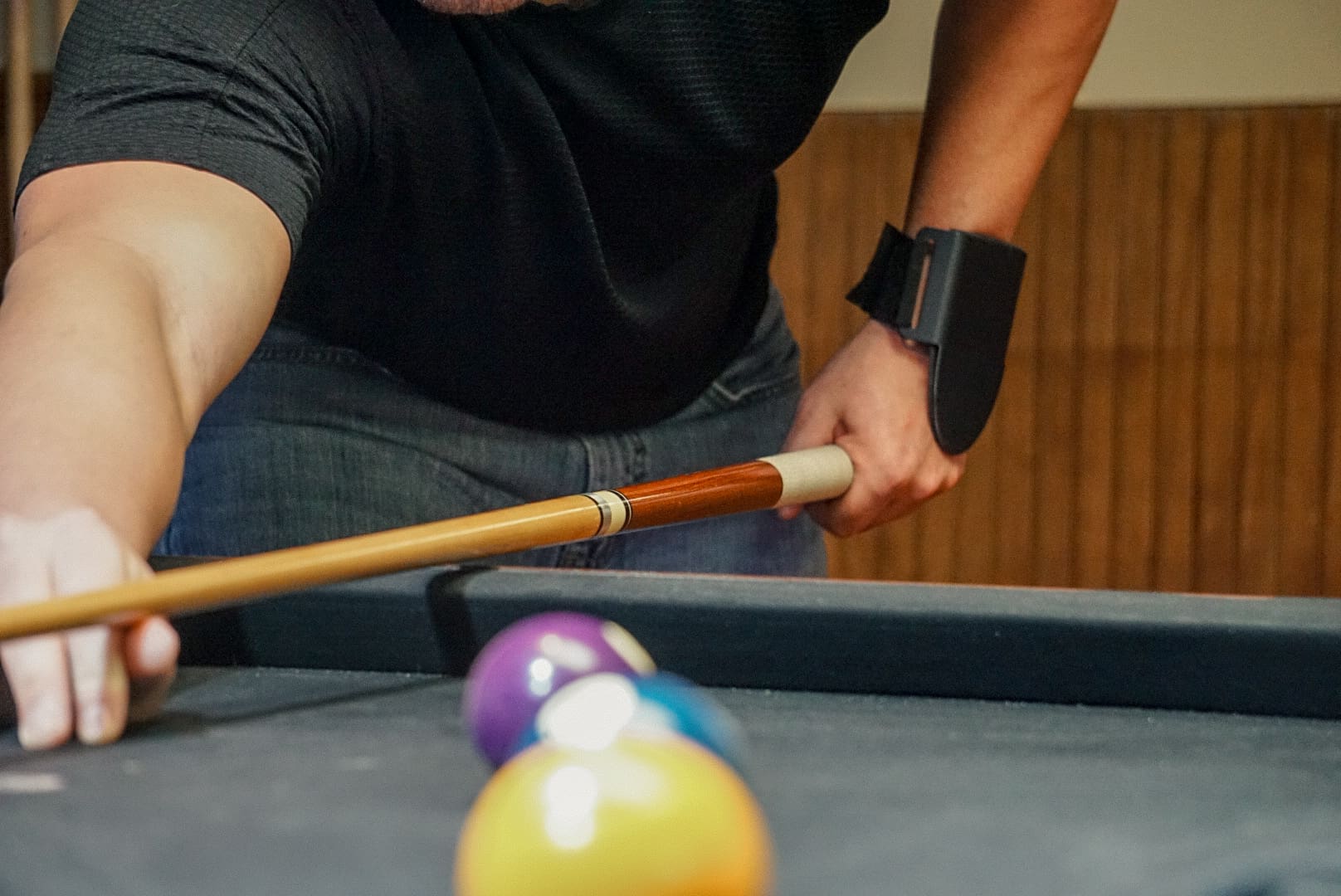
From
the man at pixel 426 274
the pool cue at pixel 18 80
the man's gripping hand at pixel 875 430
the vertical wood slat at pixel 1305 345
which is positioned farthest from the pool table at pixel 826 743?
the pool cue at pixel 18 80

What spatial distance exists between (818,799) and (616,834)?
0.78 feet

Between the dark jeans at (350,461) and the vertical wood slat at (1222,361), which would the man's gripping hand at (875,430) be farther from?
the vertical wood slat at (1222,361)

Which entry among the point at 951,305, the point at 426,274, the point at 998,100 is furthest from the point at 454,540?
the point at 998,100

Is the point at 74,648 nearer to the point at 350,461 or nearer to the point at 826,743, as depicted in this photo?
the point at 826,743

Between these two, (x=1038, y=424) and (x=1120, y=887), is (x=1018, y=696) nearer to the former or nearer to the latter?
(x=1120, y=887)

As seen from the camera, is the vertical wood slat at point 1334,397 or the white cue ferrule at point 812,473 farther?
the vertical wood slat at point 1334,397

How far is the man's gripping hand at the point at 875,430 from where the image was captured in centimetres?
163

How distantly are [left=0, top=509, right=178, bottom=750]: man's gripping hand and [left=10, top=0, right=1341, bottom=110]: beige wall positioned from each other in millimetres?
3419

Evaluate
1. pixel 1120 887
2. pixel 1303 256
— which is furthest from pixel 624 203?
pixel 1303 256

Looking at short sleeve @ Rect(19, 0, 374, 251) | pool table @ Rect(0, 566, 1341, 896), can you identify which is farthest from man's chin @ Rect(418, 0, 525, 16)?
pool table @ Rect(0, 566, 1341, 896)

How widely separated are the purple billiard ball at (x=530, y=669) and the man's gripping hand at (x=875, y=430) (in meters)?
0.81

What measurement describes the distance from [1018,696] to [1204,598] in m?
0.16

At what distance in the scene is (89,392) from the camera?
847 millimetres

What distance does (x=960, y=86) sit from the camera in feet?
5.63
